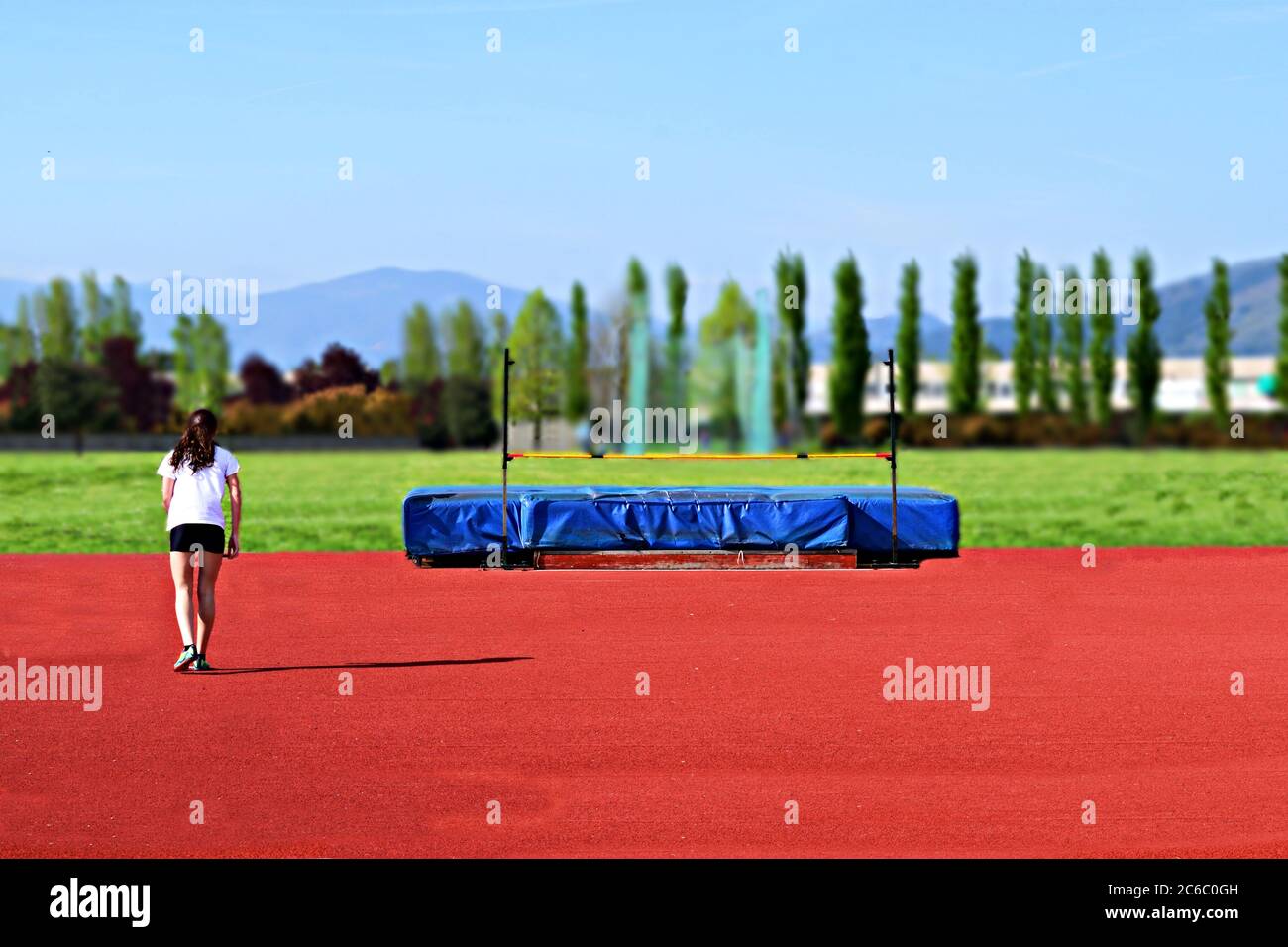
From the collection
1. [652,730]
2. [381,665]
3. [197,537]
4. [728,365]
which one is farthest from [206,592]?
[728,365]

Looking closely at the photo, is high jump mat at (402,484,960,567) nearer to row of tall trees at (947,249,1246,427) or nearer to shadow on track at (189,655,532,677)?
shadow on track at (189,655,532,677)

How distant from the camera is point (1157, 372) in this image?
7269cm

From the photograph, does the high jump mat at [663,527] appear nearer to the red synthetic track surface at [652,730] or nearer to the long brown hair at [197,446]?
the red synthetic track surface at [652,730]

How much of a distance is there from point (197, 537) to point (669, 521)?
10.4 m

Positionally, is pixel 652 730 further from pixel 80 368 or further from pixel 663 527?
pixel 80 368

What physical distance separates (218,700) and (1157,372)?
67.1 metres

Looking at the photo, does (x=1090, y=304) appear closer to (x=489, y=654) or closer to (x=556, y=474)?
(x=556, y=474)

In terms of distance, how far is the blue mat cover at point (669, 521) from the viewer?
2161 cm

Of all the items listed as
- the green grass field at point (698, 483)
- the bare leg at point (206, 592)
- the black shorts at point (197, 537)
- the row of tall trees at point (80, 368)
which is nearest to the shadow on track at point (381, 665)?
the bare leg at point (206, 592)

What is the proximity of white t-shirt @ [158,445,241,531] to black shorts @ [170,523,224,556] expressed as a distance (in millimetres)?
38

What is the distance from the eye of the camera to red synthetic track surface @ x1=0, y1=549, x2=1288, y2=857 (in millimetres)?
7797

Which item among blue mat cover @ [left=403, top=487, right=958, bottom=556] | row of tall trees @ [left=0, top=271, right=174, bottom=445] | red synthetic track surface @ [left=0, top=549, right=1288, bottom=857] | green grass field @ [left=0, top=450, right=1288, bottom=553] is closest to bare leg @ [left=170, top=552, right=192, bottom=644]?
red synthetic track surface @ [left=0, top=549, right=1288, bottom=857]

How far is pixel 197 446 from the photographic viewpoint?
12.1m

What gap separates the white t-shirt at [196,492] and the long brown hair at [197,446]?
43mm
